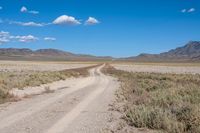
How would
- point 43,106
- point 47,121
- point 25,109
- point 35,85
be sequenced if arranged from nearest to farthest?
1. point 47,121
2. point 25,109
3. point 43,106
4. point 35,85

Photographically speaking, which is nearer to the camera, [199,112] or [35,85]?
[199,112]

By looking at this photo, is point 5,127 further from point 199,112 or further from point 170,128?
point 199,112

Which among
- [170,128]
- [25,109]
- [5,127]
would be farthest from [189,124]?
[25,109]

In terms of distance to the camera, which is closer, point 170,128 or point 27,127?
point 170,128

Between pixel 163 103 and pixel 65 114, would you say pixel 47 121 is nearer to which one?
pixel 65 114

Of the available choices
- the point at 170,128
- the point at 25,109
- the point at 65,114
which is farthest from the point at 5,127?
the point at 170,128

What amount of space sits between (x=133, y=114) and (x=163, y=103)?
3244 mm

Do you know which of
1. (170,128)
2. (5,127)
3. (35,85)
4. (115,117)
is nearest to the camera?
(170,128)

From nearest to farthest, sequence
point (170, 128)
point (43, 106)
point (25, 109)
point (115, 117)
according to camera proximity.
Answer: point (170, 128) < point (115, 117) < point (25, 109) < point (43, 106)

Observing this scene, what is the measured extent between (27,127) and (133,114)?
366cm

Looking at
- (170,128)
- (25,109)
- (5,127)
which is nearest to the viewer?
(170,128)

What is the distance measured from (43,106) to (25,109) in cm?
117

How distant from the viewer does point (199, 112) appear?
10469 millimetres

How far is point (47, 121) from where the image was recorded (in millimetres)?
11805
